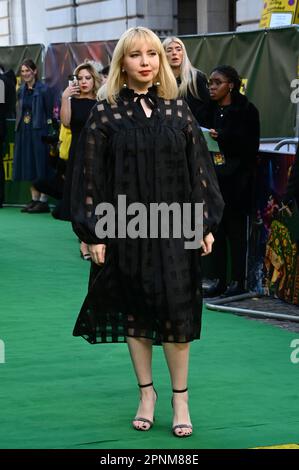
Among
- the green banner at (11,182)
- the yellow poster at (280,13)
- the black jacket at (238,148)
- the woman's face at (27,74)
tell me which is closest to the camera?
the black jacket at (238,148)

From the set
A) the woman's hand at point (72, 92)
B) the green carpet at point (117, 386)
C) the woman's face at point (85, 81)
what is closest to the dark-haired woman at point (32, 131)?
the woman's hand at point (72, 92)

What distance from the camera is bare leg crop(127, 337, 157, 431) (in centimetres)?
538

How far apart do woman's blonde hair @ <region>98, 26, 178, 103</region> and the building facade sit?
56.1 feet

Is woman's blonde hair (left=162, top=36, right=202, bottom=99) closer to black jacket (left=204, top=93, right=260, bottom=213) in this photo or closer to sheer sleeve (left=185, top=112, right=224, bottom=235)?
black jacket (left=204, top=93, right=260, bottom=213)

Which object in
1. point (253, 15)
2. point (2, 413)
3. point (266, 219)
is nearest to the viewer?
point (2, 413)

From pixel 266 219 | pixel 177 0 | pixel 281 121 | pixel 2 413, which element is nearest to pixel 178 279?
pixel 2 413

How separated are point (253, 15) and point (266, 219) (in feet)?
45.5

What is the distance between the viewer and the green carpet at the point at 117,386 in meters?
5.38

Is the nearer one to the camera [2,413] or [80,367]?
[2,413]

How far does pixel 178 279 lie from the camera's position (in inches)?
206

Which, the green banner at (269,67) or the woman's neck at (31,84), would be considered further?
the woman's neck at (31,84)

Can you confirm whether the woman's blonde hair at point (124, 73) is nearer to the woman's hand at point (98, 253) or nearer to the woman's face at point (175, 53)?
the woman's hand at point (98, 253)

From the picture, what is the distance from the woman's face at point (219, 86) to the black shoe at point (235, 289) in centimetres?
152

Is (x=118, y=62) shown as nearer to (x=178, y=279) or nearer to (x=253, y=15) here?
(x=178, y=279)
